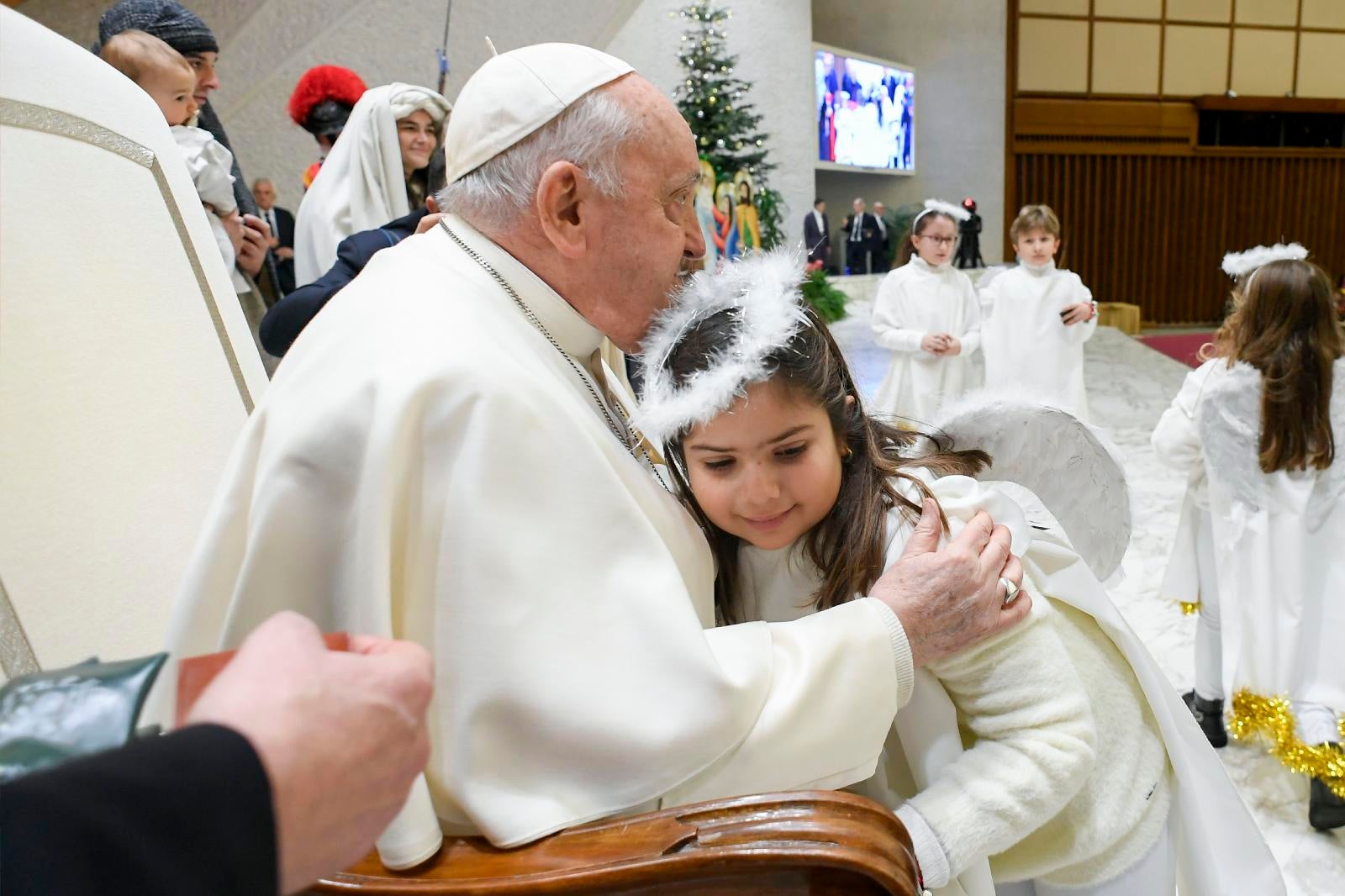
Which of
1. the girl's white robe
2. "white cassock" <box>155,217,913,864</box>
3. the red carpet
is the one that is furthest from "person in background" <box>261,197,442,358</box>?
the red carpet

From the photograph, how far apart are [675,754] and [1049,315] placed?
5.11m

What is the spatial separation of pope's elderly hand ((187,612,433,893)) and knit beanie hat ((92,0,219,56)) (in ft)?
8.54

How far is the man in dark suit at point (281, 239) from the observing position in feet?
12.8

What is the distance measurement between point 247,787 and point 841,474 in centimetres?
106

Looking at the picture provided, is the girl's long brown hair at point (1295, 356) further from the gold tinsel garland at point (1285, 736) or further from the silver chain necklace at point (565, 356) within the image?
the silver chain necklace at point (565, 356)

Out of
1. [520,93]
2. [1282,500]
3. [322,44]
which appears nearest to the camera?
[520,93]

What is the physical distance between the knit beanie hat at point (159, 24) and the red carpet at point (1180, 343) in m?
10.9

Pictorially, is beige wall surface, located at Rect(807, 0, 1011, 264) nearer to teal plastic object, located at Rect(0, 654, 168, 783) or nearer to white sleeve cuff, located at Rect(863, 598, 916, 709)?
white sleeve cuff, located at Rect(863, 598, 916, 709)

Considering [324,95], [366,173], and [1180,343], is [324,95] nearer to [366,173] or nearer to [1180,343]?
[366,173]

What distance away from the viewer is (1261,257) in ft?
10.2

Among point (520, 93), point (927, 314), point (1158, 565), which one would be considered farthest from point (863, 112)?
point (520, 93)

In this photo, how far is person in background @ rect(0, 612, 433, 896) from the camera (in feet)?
1.70

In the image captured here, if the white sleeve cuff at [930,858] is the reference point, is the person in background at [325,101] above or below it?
above

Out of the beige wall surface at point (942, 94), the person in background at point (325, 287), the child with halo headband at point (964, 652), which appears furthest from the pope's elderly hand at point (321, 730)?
the beige wall surface at point (942, 94)
